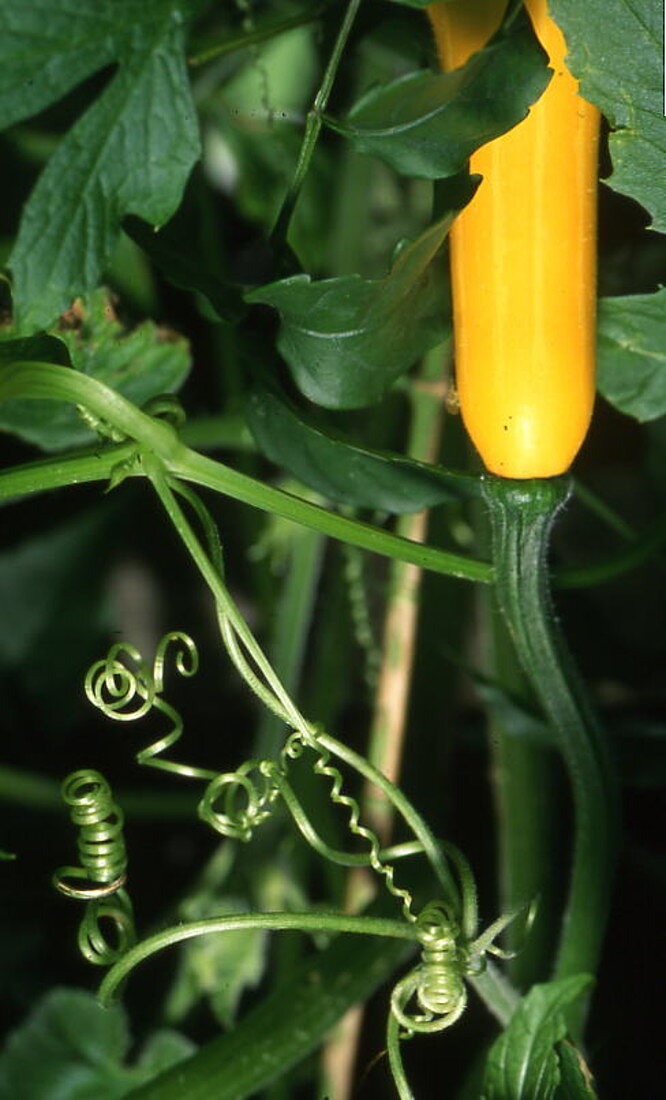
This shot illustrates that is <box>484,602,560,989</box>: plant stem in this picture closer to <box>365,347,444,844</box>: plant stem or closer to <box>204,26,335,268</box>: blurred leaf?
<box>365,347,444,844</box>: plant stem

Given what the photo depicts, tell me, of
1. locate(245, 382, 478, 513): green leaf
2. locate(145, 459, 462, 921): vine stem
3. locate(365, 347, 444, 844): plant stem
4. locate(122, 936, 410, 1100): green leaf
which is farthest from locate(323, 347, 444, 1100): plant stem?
locate(145, 459, 462, 921): vine stem

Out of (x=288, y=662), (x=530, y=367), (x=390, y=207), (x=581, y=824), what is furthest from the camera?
(x=390, y=207)

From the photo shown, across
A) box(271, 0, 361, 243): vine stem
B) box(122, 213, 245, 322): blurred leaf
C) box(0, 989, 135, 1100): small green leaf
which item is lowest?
box(0, 989, 135, 1100): small green leaf

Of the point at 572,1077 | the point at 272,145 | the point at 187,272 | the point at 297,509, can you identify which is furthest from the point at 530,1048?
the point at 272,145

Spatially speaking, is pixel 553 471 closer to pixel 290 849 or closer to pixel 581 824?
pixel 581 824

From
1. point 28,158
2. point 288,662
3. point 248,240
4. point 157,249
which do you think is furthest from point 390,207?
point 157,249

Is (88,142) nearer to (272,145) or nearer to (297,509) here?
(297,509)
